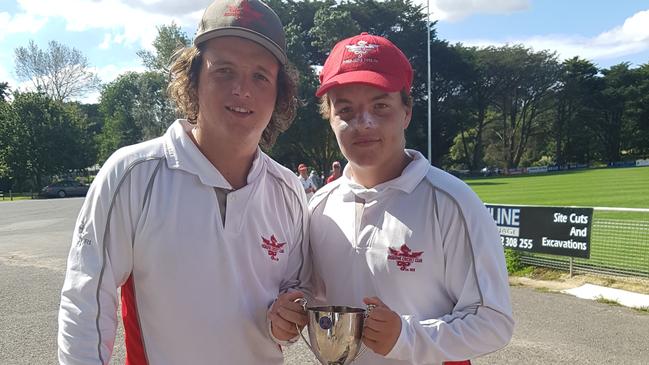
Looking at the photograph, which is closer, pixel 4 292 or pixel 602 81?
pixel 4 292

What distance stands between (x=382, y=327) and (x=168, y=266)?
2.79 feet

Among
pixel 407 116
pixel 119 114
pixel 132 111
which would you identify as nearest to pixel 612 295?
pixel 407 116

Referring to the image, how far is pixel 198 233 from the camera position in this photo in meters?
2.05

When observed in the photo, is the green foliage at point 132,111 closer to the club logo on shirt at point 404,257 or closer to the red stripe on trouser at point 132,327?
the red stripe on trouser at point 132,327

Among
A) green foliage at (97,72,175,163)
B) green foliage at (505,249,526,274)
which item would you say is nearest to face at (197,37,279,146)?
green foliage at (505,249,526,274)

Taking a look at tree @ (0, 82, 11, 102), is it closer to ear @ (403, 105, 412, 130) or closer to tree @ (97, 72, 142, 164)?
tree @ (97, 72, 142, 164)

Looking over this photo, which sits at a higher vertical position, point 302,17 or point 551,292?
point 302,17

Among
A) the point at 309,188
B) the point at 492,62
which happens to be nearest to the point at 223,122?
the point at 309,188

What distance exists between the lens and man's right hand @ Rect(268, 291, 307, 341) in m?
2.05

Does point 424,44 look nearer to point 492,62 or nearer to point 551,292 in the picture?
point 492,62

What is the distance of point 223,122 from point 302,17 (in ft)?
157

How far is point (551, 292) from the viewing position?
26.8 ft

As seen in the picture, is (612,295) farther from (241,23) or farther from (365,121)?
(241,23)

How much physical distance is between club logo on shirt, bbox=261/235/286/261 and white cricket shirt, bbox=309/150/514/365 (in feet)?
0.84
